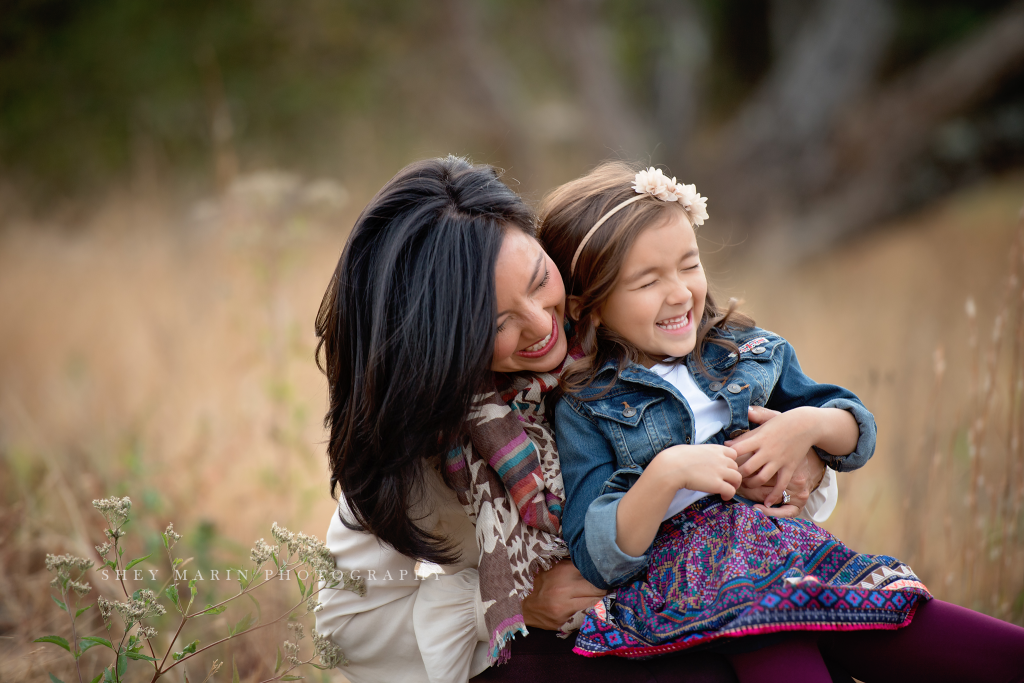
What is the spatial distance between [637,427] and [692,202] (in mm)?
581

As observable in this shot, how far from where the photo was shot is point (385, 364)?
1.53 metres

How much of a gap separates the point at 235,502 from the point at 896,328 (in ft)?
15.1

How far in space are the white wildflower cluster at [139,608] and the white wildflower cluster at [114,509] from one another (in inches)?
5.7

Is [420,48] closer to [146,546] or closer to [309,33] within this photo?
[309,33]

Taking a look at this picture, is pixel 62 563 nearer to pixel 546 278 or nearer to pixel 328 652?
pixel 328 652

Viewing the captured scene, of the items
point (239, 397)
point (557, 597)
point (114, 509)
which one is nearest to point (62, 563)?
point (114, 509)

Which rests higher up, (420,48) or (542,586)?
(420,48)

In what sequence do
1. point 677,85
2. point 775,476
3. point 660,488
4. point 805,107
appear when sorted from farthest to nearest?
point 677,85
point 805,107
point 775,476
point 660,488

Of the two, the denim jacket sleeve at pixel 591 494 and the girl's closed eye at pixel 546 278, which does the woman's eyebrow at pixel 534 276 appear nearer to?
the girl's closed eye at pixel 546 278

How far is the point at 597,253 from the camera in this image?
1748 mm

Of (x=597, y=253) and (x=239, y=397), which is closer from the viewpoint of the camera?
(x=597, y=253)

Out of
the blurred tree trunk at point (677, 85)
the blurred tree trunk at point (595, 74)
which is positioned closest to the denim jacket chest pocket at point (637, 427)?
the blurred tree trunk at point (595, 74)

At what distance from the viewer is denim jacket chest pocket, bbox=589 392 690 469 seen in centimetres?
165

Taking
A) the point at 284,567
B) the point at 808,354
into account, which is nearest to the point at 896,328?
the point at 808,354
